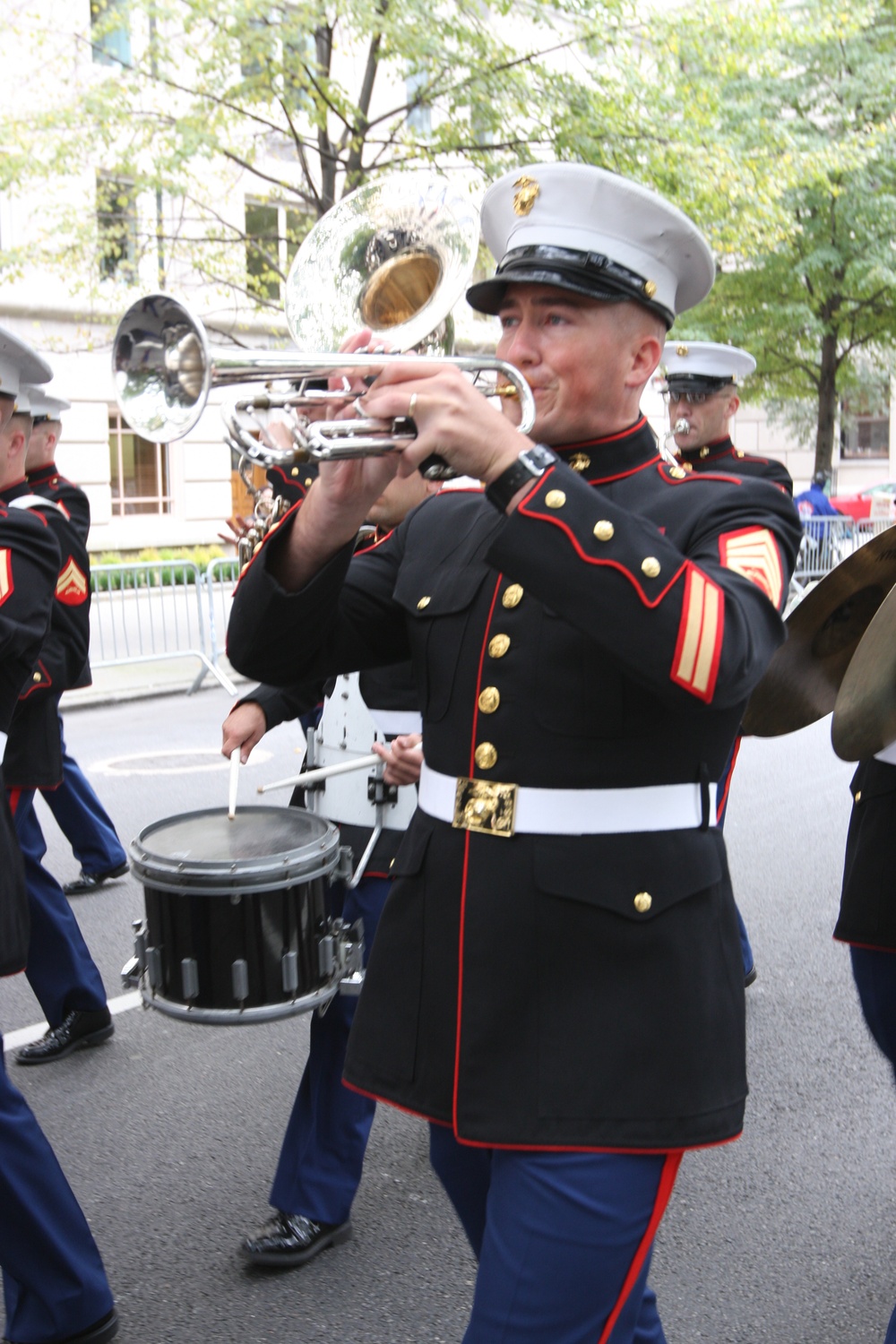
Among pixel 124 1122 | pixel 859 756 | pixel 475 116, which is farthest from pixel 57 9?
pixel 859 756

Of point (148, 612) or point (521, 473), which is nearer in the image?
point (521, 473)

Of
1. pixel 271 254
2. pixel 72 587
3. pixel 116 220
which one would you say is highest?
pixel 116 220

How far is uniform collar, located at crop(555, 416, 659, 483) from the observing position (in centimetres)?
208

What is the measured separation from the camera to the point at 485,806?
1969 millimetres

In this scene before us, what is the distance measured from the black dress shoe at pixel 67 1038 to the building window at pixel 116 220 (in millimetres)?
10617

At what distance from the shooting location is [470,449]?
1702mm

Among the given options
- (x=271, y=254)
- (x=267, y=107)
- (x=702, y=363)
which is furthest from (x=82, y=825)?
(x=271, y=254)

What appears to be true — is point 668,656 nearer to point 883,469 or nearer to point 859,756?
point 859,756

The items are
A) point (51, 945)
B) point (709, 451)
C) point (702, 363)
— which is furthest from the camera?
point (702, 363)

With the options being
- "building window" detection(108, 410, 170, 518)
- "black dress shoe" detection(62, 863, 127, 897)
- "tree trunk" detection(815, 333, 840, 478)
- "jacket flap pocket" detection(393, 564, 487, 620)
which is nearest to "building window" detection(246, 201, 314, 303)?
"building window" detection(108, 410, 170, 518)

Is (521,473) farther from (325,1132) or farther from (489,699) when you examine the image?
(325,1132)

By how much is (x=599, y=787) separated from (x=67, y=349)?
14778 millimetres

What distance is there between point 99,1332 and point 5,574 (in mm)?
1568

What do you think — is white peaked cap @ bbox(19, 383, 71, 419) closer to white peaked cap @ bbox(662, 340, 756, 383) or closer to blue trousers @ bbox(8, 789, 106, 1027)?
blue trousers @ bbox(8, 789, 106, 1027)
